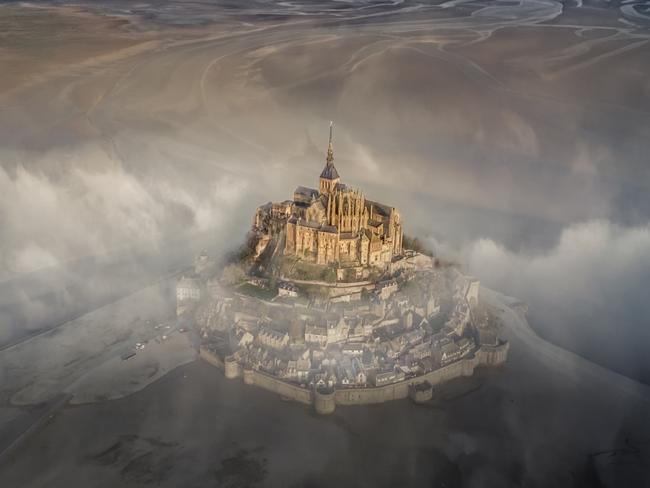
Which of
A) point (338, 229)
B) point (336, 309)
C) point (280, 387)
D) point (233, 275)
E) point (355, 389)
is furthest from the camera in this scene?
point (233, 275)

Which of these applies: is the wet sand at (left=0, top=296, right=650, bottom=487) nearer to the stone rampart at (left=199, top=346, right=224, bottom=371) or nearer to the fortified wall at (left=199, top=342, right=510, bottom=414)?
the fortified wall at (left=199, top=342, right=510, bottom=414)

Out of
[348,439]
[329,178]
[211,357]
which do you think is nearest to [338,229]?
[329,178]

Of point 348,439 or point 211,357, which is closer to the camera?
point 348,439

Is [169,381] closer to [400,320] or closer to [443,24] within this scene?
[400,320]

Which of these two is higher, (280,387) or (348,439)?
(280,387)

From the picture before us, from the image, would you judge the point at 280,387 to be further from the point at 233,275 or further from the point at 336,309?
the point at 233,275

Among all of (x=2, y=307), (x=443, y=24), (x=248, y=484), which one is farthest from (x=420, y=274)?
(x=443, y=24)

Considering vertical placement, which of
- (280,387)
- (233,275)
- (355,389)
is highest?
(233,275)

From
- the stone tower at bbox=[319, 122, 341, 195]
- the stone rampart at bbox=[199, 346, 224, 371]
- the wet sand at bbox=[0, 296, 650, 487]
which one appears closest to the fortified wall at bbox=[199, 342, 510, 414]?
the stone rampart at bbox=[199, 346, 224, 371]
